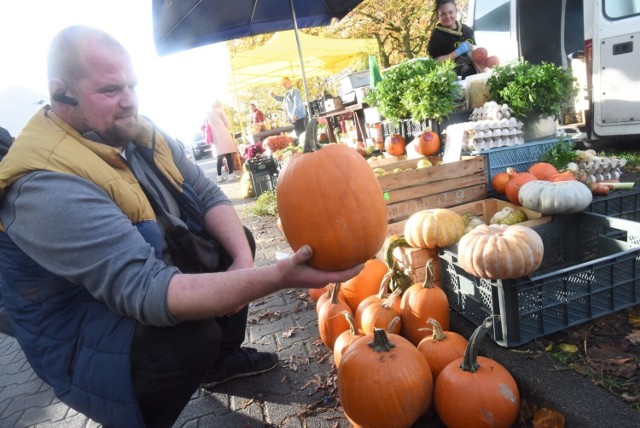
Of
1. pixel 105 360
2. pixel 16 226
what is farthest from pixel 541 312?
pixel 16 226

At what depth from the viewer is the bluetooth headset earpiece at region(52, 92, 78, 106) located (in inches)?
52.6

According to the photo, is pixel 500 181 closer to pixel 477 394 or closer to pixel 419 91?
pixel 419 91

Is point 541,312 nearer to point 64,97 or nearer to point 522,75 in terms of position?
point 64,97

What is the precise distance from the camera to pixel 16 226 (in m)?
1.22

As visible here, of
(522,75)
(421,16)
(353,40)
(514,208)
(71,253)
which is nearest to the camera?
(71,253)

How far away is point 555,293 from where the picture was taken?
71.7 inches

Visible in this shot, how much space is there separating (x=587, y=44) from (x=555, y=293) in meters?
4.66

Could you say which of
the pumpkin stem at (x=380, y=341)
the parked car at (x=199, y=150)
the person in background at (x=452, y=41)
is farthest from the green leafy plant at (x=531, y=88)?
the parked car at (x=199, y=150)

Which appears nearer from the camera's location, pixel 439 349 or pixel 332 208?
pixel 332 208

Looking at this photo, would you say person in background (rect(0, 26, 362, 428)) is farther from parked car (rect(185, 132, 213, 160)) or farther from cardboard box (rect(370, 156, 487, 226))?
parked car (rect(185, 132, 213, 160))

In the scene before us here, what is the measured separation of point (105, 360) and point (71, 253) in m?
0.42

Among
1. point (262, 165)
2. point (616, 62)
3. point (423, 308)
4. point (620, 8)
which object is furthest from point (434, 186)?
point (262, 165)

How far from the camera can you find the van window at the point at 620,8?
4586 mm

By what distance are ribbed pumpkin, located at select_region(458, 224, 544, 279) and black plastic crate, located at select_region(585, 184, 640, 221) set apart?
1.05 m
